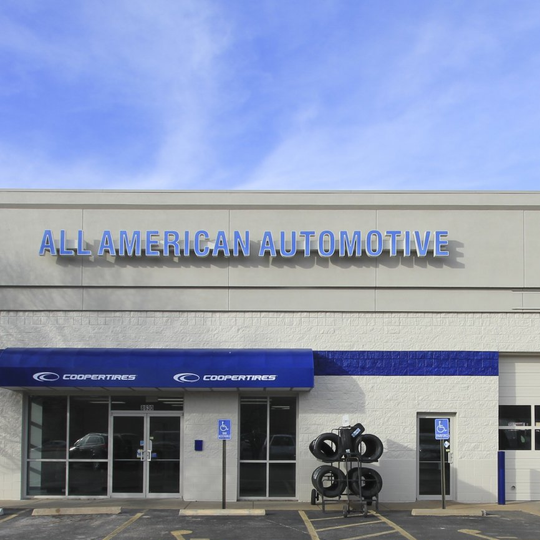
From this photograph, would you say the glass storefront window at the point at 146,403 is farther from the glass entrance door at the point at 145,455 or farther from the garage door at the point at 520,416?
the garage door at the point at 520,416

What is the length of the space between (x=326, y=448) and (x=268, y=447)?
2.06m

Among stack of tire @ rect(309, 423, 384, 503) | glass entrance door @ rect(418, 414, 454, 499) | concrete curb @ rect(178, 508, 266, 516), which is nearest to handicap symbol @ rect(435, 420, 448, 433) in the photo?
stack of tire @ rect(309, 423, 384, 503)

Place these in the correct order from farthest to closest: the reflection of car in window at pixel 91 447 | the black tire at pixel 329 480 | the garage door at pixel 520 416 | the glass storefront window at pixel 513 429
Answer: the glass storefront window at pixel 513 429 → the garage door at pixel 520 416 → the reflection of car in window at pixel 91 447 → the black tire at pixel 329 480

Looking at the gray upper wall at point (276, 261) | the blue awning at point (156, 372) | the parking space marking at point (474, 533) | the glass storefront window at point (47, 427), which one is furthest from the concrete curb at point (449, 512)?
the glass storefront window at point (47, 427)

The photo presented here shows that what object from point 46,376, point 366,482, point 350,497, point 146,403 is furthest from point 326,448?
point 46,376

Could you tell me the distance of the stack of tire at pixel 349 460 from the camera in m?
15.5

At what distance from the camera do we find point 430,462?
57.4 ft

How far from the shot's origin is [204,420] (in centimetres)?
1742

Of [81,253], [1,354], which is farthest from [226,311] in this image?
[1,354]

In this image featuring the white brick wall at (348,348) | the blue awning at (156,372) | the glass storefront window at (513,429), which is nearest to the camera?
the blue awning at (156,372)

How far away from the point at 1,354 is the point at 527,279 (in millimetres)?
13629

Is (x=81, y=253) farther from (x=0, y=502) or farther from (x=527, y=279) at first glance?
(x=527, y=279)

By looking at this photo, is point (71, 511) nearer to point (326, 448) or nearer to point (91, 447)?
point (91, 447)

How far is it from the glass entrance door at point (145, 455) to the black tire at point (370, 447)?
15.8 ft
